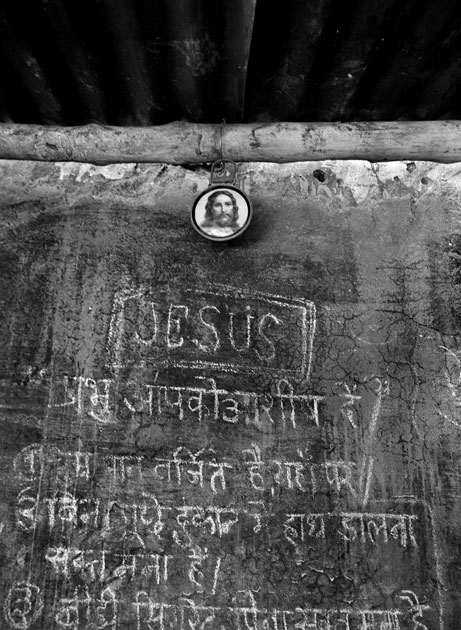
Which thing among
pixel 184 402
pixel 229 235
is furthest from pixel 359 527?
pixel 229 235

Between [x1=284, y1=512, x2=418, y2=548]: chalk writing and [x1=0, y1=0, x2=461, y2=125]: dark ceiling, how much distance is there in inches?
75.9

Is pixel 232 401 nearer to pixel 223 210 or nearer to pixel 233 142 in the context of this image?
pixel 223 210

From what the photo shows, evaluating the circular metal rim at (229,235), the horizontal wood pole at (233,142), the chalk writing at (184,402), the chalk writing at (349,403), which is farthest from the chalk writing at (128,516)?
the horizontal wood pole at (233,142)

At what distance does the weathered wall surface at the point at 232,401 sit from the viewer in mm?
2764

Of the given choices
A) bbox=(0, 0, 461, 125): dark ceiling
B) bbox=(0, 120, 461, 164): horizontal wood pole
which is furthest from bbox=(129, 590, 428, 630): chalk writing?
bbox=(0, 0, 461, 125): dark ceiling

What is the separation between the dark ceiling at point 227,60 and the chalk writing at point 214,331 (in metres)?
0.92

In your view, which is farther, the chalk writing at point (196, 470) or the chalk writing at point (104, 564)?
the chalk writing at point (196, 470)

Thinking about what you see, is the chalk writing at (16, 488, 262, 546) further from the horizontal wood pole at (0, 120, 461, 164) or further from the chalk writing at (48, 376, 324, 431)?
the horizontal wood pole at (0, 120, 461, 164)

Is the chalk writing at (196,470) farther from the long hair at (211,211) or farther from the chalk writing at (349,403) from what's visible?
the long hair at (211,211)

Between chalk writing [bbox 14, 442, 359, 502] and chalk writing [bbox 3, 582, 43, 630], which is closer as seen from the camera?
chalk writing [bbox 3, 582, 43, 630]

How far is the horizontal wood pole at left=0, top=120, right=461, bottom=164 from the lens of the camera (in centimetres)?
325

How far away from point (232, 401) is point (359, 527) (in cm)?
78

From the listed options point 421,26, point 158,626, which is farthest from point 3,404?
point 421,26

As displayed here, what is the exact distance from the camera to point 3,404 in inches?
Result: 115
